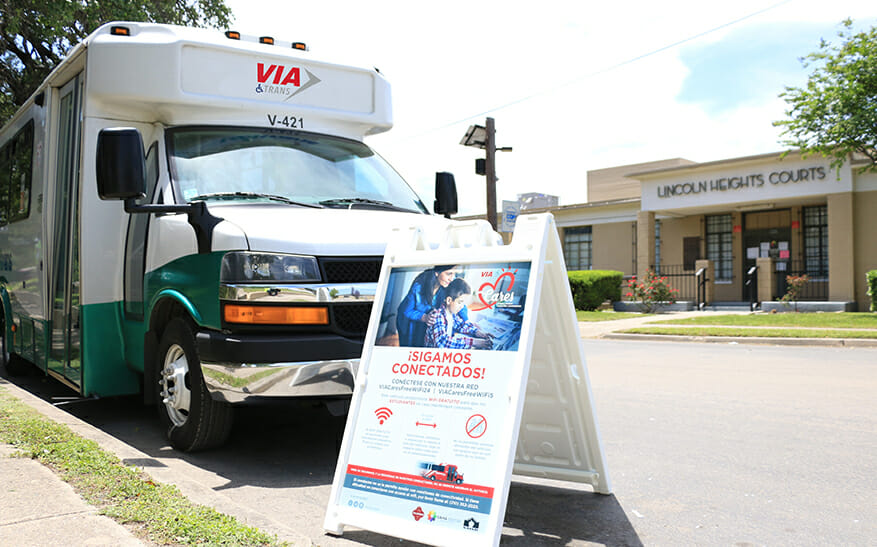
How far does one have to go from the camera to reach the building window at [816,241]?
73.1 ft

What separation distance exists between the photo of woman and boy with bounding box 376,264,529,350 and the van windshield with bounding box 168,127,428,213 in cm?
192

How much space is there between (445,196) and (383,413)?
3664mm

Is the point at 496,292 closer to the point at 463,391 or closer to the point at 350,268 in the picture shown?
the point at 463,391

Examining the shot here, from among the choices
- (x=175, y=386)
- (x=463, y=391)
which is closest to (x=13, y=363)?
(x=175, y=386)

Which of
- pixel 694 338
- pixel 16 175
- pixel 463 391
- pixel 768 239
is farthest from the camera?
pixel 768 239

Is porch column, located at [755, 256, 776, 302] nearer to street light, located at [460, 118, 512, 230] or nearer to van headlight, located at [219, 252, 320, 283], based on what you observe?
street light, located at [460, 118, 512, 230]

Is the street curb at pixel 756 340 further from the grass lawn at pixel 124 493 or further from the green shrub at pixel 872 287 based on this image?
the grass lawn at pixel 124 493

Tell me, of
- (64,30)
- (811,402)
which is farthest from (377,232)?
(64,30)

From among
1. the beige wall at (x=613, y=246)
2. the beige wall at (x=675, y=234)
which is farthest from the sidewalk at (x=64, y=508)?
the beige wall at (x=613, y=246)

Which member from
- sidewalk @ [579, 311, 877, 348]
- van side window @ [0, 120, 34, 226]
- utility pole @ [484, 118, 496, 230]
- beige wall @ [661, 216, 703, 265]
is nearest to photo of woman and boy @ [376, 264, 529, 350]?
van side window @ [0, 120, 34, 226]

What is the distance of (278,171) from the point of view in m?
5.70

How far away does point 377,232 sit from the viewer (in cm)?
497

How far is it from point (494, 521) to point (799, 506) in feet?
6.69

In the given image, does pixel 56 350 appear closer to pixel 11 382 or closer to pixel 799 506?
pixel 11 382
